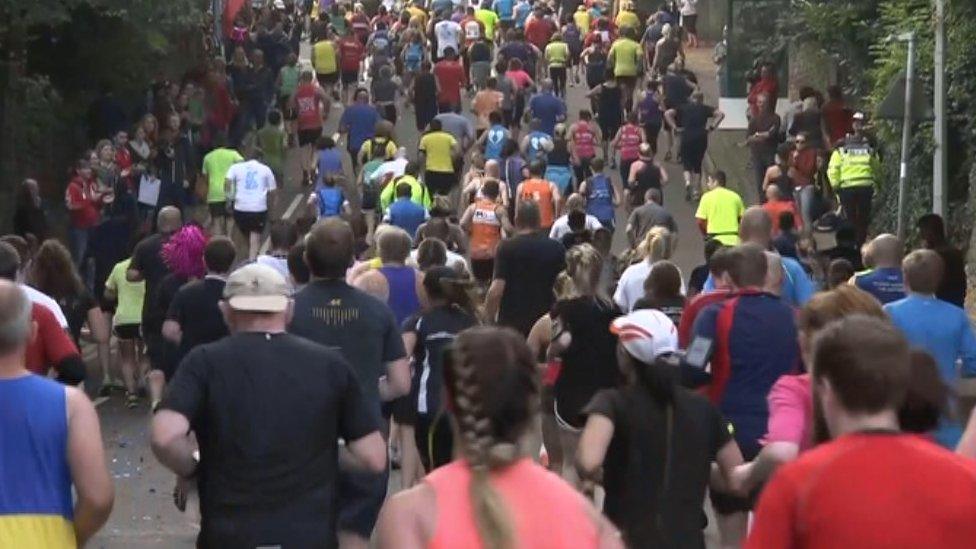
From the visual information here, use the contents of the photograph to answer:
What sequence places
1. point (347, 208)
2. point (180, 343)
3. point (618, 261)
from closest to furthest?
1. point (180, 343)
2. point (618, 261)
3. point (347, 208)

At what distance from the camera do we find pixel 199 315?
11.1m

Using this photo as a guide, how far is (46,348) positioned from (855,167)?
16.5m

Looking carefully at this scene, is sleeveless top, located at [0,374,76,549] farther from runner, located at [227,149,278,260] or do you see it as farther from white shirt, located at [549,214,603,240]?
runner, located at [227,149,278,260]

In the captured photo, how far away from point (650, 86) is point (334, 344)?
76.1 feet

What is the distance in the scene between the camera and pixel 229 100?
30719 millimetres

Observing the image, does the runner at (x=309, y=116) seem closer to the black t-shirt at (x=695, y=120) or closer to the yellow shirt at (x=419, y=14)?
the black t-shirt at (x=695, y=120)

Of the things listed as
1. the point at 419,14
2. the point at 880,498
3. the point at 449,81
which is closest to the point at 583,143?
the point at 449,81

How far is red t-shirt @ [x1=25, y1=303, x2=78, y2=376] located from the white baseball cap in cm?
269

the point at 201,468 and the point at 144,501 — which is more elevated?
the point at 201,468

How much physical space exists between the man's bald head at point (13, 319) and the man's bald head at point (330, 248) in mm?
2833

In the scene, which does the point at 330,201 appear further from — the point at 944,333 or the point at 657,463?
the point at 657,463

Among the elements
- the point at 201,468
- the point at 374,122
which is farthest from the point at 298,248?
the point at 374,122

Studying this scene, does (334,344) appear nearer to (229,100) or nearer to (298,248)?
(298,248)

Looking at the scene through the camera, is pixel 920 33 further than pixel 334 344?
Yes
